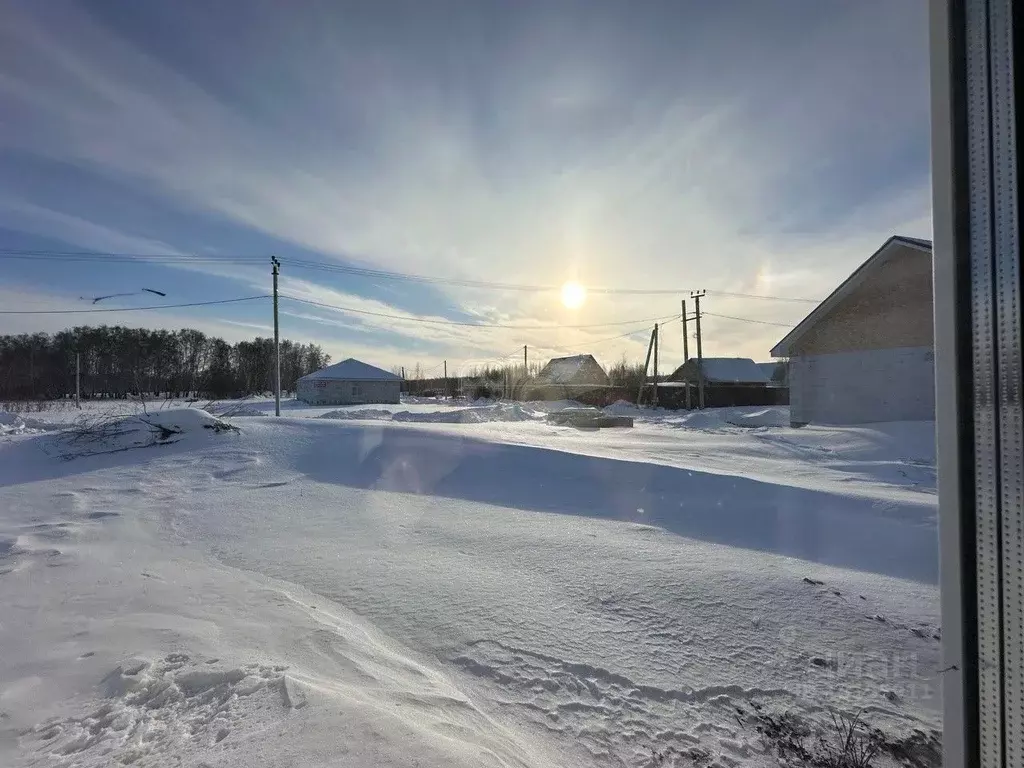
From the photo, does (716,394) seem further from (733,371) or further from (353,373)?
(353,373)

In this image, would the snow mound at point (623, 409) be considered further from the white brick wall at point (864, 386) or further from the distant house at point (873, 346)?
the distant house at point (873, 346)

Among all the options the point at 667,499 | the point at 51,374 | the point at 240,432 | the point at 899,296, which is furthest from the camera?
the point at 51,374

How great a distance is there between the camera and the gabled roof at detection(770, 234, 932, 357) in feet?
41.5

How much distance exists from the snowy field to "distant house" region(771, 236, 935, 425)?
7.58m

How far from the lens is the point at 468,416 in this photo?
21.7m

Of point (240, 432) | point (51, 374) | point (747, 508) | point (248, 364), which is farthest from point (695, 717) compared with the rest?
point (248, 364)

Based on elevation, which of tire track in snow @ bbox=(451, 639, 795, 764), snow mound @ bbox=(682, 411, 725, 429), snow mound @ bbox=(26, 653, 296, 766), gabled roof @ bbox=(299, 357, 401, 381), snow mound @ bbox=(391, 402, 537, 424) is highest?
gabled roof @ bbox=(299, 357, 401, 381)

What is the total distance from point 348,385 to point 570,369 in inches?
822

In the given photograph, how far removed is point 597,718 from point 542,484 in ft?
16.4

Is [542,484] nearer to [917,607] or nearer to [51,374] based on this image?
[917,607]

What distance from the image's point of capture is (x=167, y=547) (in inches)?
188

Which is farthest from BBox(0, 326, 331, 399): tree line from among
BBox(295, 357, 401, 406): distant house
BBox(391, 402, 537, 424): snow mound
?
BBox(391, 402, 537, 424): snow mound

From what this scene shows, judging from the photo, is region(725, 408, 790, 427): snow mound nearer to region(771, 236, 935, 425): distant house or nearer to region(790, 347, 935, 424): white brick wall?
region(790, 347, 935, 424): white brick wall

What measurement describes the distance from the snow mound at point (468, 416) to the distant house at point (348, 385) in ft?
53.8
